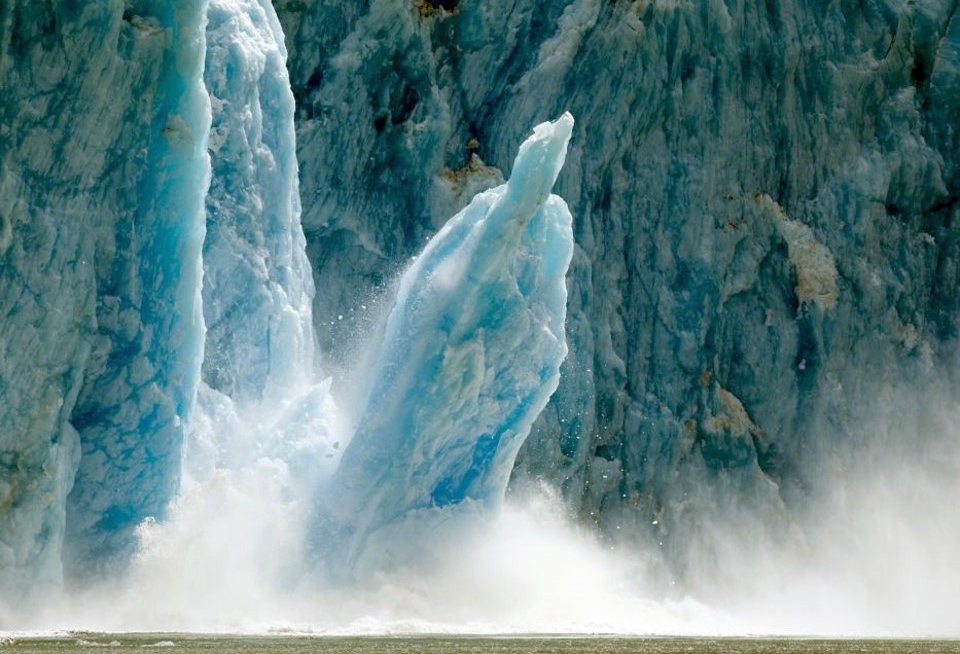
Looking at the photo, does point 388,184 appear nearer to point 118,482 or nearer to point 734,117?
point 734,117

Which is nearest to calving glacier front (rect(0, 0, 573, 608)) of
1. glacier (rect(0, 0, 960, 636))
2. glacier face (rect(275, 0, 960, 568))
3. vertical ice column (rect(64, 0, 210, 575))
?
vertical ice column (rect(64, 0, 210, 575))

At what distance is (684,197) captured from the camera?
35812 mm

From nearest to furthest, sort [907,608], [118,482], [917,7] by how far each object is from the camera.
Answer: [118,482] → [907,608] → [917,7]

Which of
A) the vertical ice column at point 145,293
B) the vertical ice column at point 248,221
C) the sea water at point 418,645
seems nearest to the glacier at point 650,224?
the vertical ice column at point 248,221

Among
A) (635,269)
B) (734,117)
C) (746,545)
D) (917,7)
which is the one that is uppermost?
(917,7)

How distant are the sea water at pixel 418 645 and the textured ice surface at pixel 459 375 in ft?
11.1

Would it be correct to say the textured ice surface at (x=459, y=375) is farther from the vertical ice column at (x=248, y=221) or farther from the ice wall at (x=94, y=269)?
the vertical ice column at (x=248, y=221)

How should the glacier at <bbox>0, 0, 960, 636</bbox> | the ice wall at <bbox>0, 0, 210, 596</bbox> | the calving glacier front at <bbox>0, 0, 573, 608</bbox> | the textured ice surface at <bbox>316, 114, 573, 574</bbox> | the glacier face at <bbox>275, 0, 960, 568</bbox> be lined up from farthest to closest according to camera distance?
the glacier face at <bbox>275, 0, 960, 568</bbox> → the glacier at <bbox>0, 0, 960, 636</bbox> → the textured ice surface at <bbox>316, 114, 573, 574</bbox> → the calving glacier front at <bbox>0, 0, 573, 608</bbox> → the ice wall at <bbox>0, 0, 210, 596</bbox>

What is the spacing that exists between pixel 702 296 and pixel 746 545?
474 cm

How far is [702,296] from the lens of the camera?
35625 millimetres

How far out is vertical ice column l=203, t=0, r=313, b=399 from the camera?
29234 mm

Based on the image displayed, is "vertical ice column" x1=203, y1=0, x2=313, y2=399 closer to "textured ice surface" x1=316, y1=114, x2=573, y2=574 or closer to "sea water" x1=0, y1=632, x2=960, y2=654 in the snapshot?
"textured ice surface" x1=316, y1=114, x2=573, y2=574

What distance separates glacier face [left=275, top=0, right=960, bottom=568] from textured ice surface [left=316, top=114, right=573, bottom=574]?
6364 millimetres

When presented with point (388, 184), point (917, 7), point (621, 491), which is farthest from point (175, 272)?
point (917, 7)
